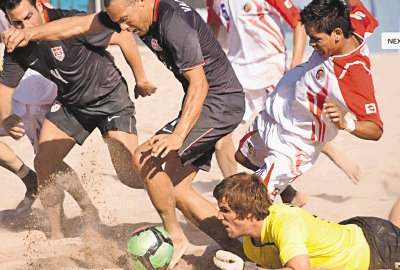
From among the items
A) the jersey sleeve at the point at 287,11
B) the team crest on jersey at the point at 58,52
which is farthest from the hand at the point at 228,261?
the jersey sleeve at the point at 287,11

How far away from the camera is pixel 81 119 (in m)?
6.86

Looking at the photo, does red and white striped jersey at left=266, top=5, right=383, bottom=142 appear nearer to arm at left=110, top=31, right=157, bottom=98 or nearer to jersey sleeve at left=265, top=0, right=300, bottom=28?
arm at left=110, top=31, right=157, bottom=98

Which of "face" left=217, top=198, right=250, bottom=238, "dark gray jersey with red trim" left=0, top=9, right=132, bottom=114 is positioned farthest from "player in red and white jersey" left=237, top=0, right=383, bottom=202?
"dark gray jersey with red trim" left=0, top=9, right=132, bottom=114

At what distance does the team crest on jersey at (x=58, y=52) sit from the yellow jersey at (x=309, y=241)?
1.97 m

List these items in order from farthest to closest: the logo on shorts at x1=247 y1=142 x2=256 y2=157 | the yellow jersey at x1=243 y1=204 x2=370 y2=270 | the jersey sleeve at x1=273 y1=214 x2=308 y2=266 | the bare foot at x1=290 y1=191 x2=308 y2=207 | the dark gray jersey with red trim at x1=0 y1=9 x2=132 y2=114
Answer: the bare foot at x1=290 y1=191 x2=308 y2=207, the dark gray jersey with red trim at x1=0 y1=9 x2=132 y2=114, the logo on shorts at x1=247 y1=142 x2=256 y2=157, the yellow jersey at x1=243 y1=204 x2=370 y2=270, the jersey sleeve at x1=273 y1=214 x2=308 y2=266

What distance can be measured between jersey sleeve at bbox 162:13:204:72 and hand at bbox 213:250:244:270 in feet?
3.70

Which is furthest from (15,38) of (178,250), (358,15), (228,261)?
(358,15)

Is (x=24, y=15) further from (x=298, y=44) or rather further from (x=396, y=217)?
(x=396, y=217)

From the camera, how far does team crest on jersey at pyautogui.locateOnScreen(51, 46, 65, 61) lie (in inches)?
259

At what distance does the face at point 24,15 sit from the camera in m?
6.39

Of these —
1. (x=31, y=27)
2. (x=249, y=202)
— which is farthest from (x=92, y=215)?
(x=249, y=202)

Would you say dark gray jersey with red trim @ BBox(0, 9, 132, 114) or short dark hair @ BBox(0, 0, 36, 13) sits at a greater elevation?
short dark hair @ BBox(0, 0, 36, 13)

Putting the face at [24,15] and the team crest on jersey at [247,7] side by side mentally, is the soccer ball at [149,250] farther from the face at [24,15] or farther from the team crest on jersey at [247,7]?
the team crest on jersey at [247,7]

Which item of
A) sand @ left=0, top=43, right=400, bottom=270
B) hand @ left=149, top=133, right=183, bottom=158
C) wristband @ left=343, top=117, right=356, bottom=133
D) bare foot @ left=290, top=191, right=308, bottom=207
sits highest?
wristband @ left=343, top=117, right=356, bottom=133
